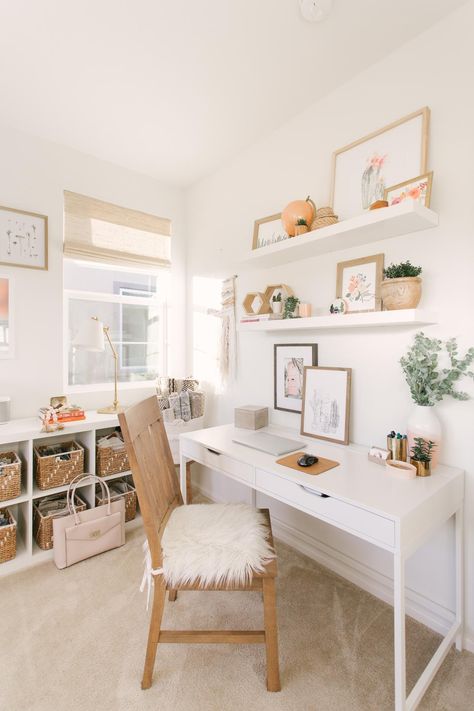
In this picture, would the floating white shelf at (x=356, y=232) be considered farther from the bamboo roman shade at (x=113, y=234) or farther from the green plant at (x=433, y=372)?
the bamboo roman shade at (x=113, y=234)

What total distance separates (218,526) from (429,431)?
37.7 inches

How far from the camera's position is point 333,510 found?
1.31 metres

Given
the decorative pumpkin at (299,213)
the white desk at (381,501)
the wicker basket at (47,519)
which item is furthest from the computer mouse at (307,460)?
the wicker basket at (47,519)

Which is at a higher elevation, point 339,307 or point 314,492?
point 339,307

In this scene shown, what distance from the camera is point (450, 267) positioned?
1514 mm

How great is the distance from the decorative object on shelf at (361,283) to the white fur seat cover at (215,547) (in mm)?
1106

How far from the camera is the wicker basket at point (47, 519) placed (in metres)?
2.10

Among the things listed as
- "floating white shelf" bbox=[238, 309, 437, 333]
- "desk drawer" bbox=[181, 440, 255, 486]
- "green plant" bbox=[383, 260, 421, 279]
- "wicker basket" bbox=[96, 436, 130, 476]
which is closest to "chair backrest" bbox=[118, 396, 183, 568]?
"desk drawer" bbox=[181, 440, 255, 486]

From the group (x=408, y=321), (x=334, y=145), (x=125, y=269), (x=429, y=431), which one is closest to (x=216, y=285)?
(x=125, y=269)

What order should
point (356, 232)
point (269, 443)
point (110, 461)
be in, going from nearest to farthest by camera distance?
point (356, 232) < point (269, 443) < point (110, 461)

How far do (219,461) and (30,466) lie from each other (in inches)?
44.5

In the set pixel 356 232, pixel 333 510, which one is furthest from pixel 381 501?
pixel 356 232

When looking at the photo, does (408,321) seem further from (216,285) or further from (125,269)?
(125,269)

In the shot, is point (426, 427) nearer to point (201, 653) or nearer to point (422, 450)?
point (422, 450)
